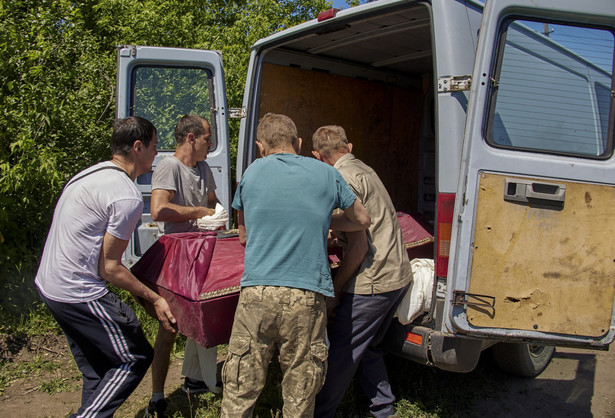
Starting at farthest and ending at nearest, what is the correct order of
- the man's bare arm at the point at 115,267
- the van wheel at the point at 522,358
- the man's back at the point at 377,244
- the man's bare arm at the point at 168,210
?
the van wheel at the point at 522,358 → the man's bare arm at the point at 168,210 → the man's back at the point at 377,244 → the man's bare arm at the point at 115,267

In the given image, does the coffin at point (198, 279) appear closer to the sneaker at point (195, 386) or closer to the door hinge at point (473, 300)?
the sneaker at point (195, 386)

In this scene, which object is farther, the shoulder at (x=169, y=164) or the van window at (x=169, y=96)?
the van window at (x=169, y=96)

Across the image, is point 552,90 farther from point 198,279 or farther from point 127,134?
point 127,134

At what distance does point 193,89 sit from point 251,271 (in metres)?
2.44

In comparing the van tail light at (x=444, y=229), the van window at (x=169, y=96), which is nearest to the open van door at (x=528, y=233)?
the van tail light at (x=444, y=229)

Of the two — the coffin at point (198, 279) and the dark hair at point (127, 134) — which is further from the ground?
the dark hair at point (127, 134)

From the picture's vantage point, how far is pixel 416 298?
3.11 m

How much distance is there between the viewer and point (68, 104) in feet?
15.9

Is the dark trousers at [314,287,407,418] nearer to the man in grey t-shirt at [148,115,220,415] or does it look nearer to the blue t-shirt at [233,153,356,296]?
the blue t-shirt at [233,153,356,296]

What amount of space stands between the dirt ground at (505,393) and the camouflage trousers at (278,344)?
53.5 inches

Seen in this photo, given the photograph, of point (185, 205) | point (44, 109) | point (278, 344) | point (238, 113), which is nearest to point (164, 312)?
point (278, 344)

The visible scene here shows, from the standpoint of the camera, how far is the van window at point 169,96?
170 inches

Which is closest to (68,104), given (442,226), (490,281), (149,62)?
(149,62)

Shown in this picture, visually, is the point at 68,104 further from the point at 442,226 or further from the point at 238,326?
the point at 442,226
